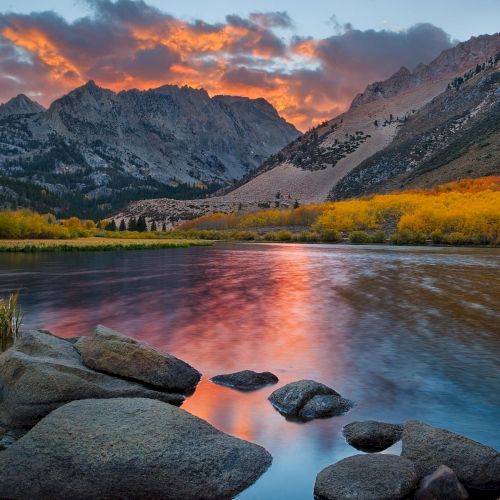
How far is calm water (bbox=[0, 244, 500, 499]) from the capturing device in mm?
12133

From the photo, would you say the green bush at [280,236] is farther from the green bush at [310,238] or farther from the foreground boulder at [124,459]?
the foreground boulder at [124,459]

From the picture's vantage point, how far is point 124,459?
839 cm

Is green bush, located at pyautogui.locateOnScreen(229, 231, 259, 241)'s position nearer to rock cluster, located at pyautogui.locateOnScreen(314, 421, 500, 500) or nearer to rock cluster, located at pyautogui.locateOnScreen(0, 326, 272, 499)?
rock cluster, located at pyautogui.locateOnScreen(0, 326, 272, 499)

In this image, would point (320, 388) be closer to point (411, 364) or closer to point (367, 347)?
point (411, 364)

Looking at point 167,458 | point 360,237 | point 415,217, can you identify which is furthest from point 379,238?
point 167,458

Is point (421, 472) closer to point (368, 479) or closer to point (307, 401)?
point (368, 479)

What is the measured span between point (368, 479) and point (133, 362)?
727 centimetres

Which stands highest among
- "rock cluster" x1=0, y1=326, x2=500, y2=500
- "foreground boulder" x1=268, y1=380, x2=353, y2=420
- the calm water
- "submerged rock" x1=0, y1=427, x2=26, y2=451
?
"rock cluster" x1=0, y1=326, x2=500, y2=500

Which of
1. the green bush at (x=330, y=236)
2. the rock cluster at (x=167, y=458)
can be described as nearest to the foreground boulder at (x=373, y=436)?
the rock cluster at (x=167, y=458)

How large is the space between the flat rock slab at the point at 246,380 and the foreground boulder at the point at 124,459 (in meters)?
5.45

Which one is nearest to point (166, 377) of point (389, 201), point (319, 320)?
point (319, 320)

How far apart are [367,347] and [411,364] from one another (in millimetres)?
3080

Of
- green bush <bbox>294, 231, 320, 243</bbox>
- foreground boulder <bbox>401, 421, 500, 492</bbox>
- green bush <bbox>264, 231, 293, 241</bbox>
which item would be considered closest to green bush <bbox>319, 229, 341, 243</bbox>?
green bush <bbox>294, 231, 320, 243</bbox>

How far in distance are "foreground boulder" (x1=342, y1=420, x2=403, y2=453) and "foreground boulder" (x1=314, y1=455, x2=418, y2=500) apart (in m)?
1.70
